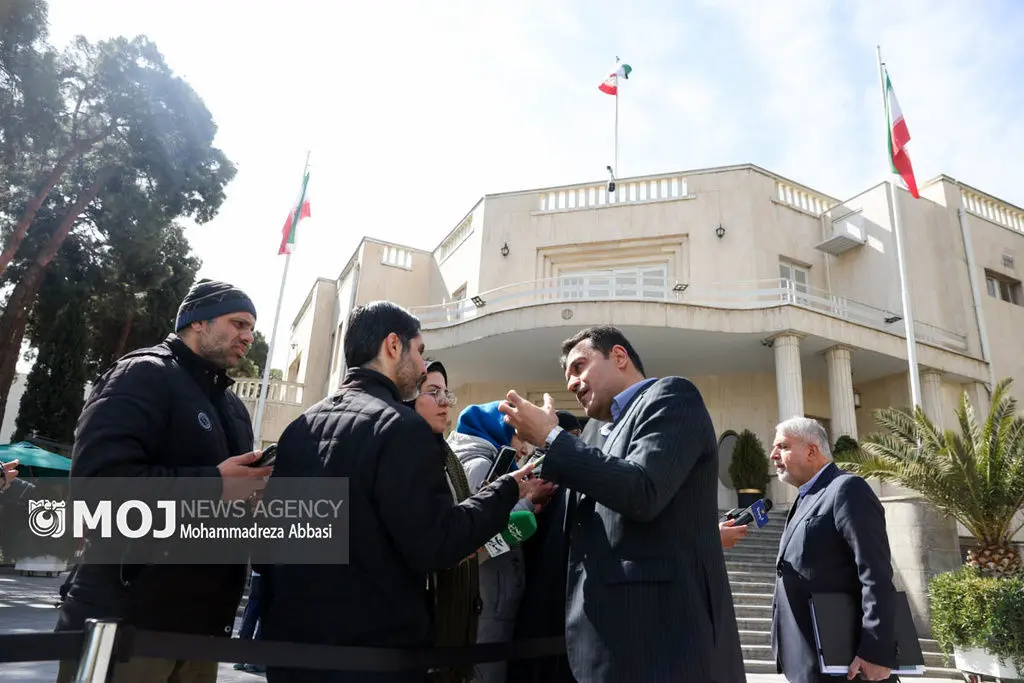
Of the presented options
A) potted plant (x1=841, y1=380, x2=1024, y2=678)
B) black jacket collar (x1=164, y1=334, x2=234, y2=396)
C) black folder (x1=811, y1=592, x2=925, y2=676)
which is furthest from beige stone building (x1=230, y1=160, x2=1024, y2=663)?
black jacket collar (x1=164, y1=334, x2=234, y2=396)

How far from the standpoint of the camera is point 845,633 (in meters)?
2.84

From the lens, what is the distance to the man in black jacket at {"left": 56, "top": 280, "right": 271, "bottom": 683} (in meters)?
1.90

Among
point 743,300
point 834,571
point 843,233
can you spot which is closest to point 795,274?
point 843,233

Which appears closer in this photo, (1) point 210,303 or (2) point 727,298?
(1) point 210,303

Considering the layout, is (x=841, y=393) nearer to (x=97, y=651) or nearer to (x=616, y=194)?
(x=616, y=194)

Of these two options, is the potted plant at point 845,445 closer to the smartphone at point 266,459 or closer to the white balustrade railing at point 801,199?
the white balustrade railing at point 801,199

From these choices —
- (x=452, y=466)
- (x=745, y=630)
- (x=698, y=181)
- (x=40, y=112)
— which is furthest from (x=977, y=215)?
(x=40, y=112)

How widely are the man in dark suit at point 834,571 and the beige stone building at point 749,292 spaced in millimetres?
10578

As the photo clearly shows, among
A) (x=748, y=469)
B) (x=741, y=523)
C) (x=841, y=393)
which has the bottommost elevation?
(x=741, y=523)

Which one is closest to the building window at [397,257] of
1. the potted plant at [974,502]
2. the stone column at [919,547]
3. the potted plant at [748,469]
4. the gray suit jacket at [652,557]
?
the potted plant at [748,469]

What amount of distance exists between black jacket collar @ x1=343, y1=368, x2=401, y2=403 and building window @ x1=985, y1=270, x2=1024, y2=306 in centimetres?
1999

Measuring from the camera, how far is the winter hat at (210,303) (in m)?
2.34

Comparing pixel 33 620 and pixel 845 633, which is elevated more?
pixel 845 633

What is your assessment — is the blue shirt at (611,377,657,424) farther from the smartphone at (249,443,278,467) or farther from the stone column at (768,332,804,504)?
the stone column at (768,332,804,504)
